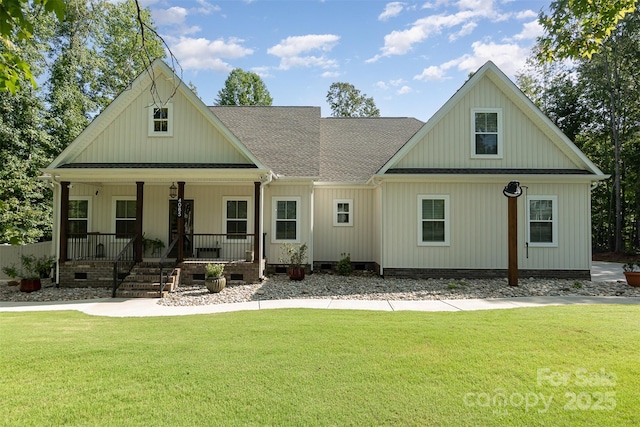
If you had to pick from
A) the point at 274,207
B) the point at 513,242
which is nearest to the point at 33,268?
the point at 274,207

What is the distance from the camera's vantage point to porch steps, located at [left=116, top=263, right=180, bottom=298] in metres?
11.2

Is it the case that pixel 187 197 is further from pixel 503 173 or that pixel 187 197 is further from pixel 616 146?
pixel 616 146

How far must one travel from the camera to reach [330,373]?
15.2ft

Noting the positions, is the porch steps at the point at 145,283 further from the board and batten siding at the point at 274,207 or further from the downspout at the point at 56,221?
the board and batten siding at the point at 274,207

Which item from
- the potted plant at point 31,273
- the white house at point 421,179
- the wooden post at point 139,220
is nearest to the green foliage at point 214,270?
the white house at point 421,179

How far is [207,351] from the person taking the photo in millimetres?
5484

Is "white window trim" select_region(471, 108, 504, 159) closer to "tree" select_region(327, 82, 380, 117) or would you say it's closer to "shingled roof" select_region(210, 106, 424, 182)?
"shingled roof" select_region(210, 106, 424, 182)

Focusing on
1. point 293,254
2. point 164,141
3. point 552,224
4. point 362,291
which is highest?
point 164,141

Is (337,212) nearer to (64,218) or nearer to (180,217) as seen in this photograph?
(180,217)

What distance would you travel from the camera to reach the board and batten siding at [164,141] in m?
13.4

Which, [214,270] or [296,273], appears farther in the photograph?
[296,273]

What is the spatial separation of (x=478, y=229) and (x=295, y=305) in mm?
7146

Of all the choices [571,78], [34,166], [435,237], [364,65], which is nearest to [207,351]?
[435,237]

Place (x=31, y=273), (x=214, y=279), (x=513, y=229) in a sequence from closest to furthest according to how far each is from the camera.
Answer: (x=214, y=279)
(x=513, y=229)
(x=31, y=273)
